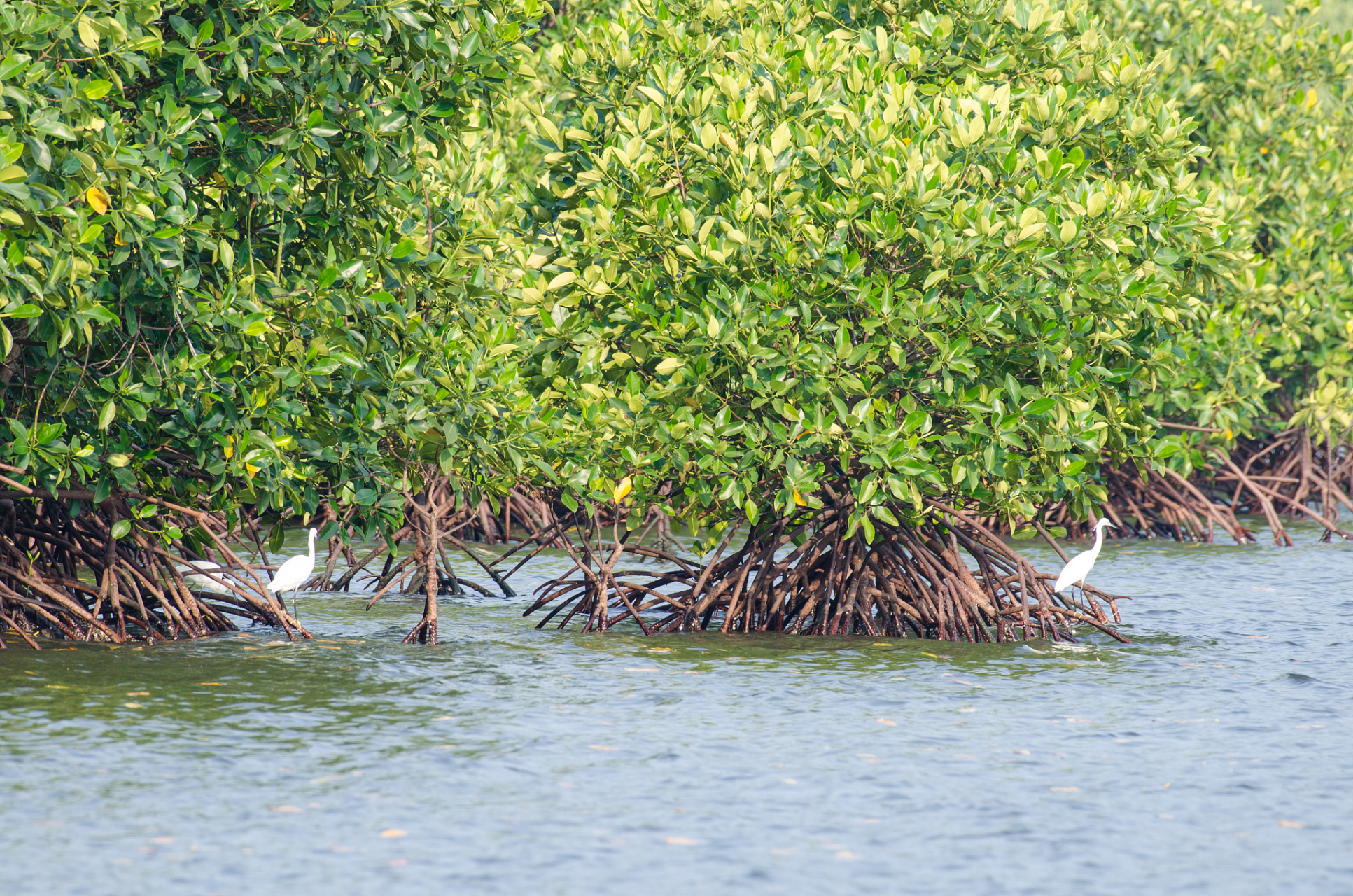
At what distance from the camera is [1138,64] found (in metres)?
14.2

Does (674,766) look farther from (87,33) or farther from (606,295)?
(87,33)

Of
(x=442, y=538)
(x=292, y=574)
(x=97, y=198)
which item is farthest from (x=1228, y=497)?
(x=97, y=198)

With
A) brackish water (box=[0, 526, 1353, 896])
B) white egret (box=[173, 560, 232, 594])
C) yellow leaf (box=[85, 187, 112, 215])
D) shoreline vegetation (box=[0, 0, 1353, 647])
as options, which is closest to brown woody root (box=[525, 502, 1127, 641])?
shoreline vegetation (box=[0, 0, 1353, 647])

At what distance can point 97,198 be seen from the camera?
890cm

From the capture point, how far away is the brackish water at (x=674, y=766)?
6.82 metres

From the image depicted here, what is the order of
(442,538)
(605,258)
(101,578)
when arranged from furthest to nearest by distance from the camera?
1. (442,538)
2. (605,258)
3. (101,578)

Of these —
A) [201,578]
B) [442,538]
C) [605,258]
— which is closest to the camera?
[605,258]

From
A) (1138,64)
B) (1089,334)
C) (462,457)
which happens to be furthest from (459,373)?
(1138,64)

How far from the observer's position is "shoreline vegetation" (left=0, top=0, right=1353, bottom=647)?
378 inches

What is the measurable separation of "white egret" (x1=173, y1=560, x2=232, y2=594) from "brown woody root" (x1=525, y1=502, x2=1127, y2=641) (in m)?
2.54

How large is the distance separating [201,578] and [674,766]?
6.74 m

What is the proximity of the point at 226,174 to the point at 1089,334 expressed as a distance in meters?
5.99

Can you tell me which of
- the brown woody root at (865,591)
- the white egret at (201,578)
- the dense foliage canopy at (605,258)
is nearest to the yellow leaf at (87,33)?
the dense foliage canopy at (605,258)

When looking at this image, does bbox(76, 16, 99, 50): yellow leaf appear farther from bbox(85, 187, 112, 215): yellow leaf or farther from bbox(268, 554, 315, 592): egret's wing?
bbox(268, 554, 315, 592): egret's wing
